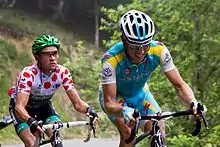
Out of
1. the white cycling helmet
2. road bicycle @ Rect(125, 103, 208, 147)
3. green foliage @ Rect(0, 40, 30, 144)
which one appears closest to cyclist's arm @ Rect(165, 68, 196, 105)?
road bicycle @ Rect(125, 103, 208, 147)

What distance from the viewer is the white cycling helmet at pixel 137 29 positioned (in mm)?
5137

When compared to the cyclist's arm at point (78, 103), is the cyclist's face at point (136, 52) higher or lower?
higher

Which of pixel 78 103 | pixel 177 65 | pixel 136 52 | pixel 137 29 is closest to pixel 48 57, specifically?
pixel 78 103

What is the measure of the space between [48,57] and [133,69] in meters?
1.04

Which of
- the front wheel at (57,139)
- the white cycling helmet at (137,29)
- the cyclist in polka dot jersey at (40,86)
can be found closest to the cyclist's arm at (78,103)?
the cyclist in polka dot jersey at (40,86)

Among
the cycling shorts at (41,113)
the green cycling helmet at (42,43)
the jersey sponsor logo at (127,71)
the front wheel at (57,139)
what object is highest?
the green cycling helmet at (42,43)

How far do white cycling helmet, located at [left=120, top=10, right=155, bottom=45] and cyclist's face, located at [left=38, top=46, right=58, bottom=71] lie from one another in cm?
107

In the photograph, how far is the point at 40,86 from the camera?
6117 millimetres

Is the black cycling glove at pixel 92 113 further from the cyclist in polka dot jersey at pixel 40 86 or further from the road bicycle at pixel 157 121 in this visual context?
the road bicycle at pixel 157 121

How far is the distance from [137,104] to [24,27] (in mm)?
25735

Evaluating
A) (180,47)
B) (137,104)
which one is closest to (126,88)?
(137,104)

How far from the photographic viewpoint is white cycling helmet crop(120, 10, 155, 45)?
16.9ft

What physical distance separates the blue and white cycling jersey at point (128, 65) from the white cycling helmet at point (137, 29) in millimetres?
297

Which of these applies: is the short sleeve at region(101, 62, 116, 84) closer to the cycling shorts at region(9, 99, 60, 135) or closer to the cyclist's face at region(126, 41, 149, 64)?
the cyclist's face at region(126, 41, 149, 64)
